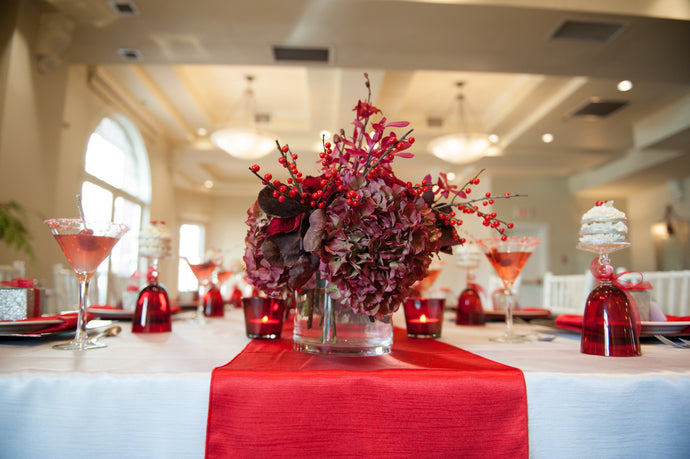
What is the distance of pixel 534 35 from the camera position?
3.75 meters

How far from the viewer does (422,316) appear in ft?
3.36

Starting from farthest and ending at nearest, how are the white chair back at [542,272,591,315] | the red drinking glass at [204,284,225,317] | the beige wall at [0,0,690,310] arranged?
1. the beige wall at [0,0,690,310]
2. the white chair back at [542,272,591,315]
3. the red drinking glass at [204,284,225,317]

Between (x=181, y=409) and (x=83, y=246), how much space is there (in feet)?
1.47

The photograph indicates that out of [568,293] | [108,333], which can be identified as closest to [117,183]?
[568,293]

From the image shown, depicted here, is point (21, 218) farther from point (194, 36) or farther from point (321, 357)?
point (321, 357)

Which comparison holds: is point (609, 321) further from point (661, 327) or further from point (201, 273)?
point (201, 273)

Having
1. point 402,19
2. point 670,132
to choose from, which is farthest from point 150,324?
point 670,132

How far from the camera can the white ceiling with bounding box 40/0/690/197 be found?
3570mm

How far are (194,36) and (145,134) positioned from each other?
10.9ft

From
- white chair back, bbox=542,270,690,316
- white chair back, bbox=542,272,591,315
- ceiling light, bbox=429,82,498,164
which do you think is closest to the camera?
white chair back, bbox=542,270,690,316

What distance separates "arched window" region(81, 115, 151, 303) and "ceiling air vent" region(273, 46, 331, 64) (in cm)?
255

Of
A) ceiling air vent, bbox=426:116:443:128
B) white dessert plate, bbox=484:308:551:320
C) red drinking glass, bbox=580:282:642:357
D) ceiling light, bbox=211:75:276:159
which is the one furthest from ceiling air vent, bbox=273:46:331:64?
red drinking glass, bbox=580:282:642:357

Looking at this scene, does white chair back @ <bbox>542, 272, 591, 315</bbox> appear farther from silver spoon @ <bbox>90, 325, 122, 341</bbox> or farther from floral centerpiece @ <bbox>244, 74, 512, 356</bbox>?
silver spoon @ <bbox>90, 325, 122, 341</bbox>

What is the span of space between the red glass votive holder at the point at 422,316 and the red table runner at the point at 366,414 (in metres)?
0.42
